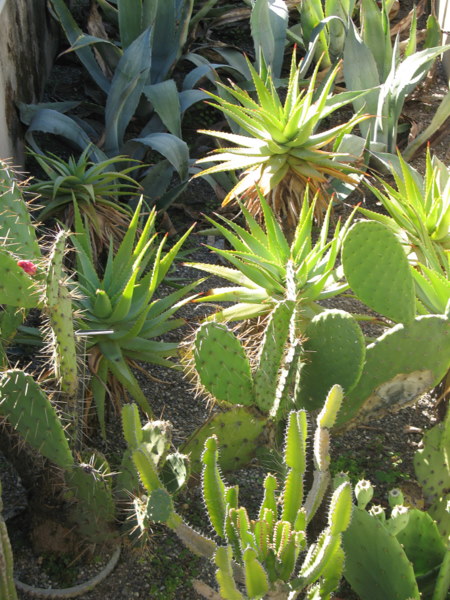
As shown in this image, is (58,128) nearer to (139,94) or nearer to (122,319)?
(139,94)

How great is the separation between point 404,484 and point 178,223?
2088 mm

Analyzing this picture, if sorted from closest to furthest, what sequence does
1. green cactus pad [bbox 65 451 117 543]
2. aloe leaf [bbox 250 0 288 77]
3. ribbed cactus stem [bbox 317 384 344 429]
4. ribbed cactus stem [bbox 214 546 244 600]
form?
ribbed cactus stem [bbox 214 546 244 600], ribbed cactus stem [bbox 317 384 344 429], green cactus pad [bbox 65 451 117 543], aloe leaf [bbox 250 0 288 77]

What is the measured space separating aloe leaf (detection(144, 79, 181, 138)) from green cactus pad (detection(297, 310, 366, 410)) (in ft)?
6.39

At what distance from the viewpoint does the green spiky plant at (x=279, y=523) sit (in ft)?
6.12

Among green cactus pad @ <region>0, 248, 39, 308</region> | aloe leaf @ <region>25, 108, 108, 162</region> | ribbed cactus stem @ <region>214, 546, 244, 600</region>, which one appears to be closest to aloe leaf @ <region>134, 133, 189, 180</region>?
aloe leaf @ <region>25, 108, 108, 162</region>

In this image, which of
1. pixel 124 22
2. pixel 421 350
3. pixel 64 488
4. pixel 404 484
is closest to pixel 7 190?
pixel 64 488

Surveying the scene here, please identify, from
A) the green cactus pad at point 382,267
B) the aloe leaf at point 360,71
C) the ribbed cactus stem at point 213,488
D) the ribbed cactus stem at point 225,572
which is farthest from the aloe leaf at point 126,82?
the ribbed cactus stem at point 225,572

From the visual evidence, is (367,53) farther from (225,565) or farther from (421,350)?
Answer: (225,565)

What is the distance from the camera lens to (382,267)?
2615 millimetres

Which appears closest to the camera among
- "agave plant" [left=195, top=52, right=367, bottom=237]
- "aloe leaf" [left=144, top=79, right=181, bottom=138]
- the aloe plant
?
"agave plant" [left=195, top=52, right=367, bottom=237]

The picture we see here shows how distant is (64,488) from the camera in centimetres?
226

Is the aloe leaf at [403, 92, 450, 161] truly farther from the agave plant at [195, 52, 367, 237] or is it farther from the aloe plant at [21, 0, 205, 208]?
the aloe plant at [21, 0, 205, 208]

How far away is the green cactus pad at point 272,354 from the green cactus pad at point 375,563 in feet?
1.56

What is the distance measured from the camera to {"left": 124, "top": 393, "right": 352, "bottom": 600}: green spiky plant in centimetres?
187
